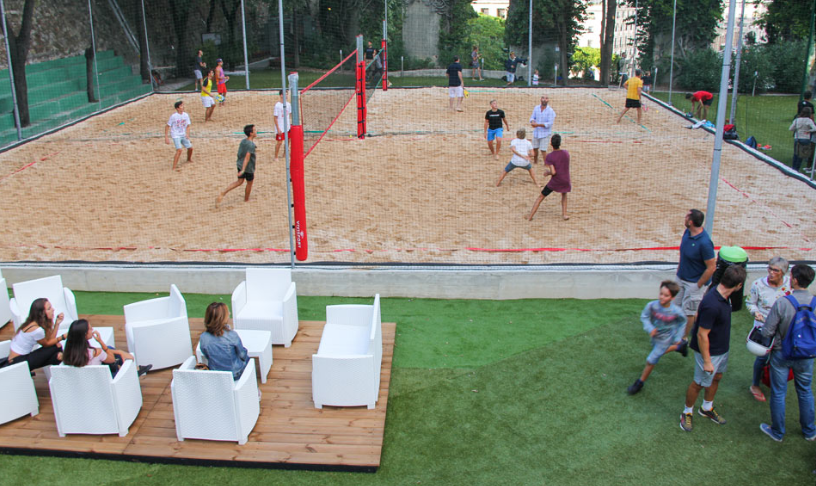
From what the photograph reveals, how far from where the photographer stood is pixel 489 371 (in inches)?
270

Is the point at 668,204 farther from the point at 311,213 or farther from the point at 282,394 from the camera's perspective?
the point at 282,394

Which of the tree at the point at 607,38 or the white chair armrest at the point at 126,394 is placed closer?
the white chair armrest at the point at 126,394

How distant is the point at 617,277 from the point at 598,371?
1911mm

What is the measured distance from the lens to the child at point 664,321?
5.83 metres

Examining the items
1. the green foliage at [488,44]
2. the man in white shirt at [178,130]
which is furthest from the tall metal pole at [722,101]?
the green foliage at [488,44]

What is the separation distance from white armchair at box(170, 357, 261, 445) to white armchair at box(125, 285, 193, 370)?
116cm

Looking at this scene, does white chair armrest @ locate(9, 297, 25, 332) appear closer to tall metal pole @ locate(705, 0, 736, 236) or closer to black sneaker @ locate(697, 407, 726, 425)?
black sneaker @ locate(697, 407, 726, 425)

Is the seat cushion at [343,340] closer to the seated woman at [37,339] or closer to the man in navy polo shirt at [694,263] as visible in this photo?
the seated woman at [37,339]

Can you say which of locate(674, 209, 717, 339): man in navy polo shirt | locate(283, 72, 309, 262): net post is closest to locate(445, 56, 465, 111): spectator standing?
locate(283, 72, 309, 262): net post

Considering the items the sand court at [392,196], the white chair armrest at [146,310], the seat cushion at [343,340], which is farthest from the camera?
the sand court at [392,196]

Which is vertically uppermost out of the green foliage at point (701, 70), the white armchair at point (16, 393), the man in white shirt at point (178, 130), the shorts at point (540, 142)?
the green foliage at point (701, 70)

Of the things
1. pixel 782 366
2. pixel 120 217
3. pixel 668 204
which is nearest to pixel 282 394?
pixel 782 366

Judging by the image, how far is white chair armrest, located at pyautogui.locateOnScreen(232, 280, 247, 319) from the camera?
7180 millimetres

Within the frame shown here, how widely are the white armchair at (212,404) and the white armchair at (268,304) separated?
4.70 feet
